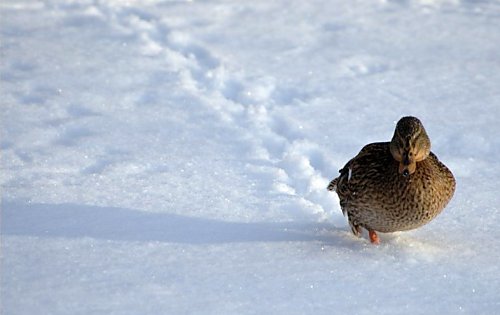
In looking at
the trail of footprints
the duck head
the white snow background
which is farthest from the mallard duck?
the trail of footprints

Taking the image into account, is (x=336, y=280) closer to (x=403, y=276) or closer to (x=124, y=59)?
(x=403, y=276)

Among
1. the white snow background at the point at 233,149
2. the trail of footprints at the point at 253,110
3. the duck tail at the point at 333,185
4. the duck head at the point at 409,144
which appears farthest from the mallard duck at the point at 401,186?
the trail of footprints at the point at 253,110

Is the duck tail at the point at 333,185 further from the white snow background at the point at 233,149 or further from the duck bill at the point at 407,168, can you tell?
the duck bill at the point at 407,168

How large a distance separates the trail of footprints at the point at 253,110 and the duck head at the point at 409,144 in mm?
673

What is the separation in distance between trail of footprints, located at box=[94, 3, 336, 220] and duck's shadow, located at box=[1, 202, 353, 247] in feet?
1.02

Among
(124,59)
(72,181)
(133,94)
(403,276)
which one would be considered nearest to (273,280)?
(403,276)

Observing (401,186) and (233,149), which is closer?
(401,186)

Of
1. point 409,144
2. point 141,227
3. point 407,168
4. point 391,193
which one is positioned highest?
point 409,144

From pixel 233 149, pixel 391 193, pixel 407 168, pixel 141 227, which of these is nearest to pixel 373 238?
pixel 391 193

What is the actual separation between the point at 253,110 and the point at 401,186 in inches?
83.3

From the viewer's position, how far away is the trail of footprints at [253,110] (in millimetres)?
5172

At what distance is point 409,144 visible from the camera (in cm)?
424

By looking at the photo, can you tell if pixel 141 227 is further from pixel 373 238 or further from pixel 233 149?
pixel 233 149

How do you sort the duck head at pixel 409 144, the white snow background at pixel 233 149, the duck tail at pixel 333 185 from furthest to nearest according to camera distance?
the duck tail at pixel 333 185
the duck head at pixel 409 144
the white snow background at pixel 233 149
